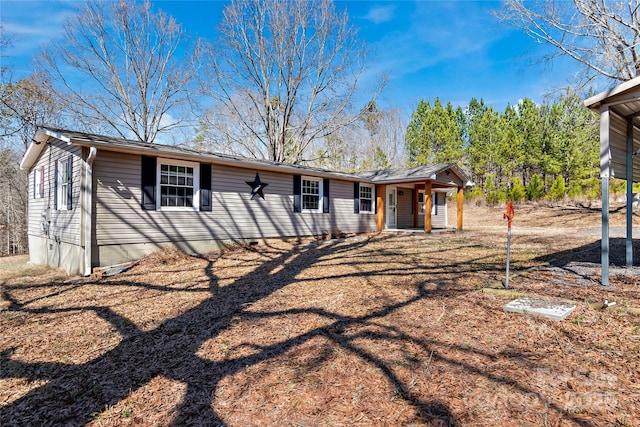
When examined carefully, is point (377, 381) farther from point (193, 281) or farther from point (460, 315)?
point (193, 281)

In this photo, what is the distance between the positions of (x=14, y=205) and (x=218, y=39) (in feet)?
50.3

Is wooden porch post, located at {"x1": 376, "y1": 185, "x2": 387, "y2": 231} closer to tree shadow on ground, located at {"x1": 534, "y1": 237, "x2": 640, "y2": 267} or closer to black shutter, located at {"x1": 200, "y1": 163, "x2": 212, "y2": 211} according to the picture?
tree shadow on ground, located at {"x1": 534, "y1": 237, "x2": 640, "y2": 267}

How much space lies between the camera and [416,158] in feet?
94.0

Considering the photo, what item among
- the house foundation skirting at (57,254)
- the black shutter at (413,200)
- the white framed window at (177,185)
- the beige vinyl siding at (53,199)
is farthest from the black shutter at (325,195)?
the house foundation skirting at (57,254)

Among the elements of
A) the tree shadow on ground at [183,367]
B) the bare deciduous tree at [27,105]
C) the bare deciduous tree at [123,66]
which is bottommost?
the tree shadow on ground at [183,367]

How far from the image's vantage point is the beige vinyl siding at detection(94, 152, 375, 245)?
7.81m

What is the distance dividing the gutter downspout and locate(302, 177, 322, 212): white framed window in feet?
20.6

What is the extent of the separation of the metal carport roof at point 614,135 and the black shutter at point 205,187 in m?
8.21

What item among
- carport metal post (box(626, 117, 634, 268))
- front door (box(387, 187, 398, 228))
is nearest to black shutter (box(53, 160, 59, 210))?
front door (box(387, 187, 398, 228))

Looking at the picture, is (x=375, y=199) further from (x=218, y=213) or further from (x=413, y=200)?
(x=218, y=213)

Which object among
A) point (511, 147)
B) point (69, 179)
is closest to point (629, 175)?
point (69, 179)

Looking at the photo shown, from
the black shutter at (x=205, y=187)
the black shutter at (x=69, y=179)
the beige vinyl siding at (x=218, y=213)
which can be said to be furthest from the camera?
the black shutter at (x=205, y=187)

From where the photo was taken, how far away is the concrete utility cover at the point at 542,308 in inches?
135

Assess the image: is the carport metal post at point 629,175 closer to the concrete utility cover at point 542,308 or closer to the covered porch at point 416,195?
the concrete utility cover at point 542,308
